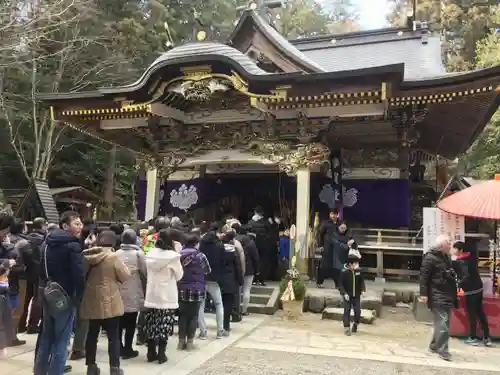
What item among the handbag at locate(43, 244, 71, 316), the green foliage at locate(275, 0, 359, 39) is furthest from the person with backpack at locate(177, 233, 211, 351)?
the green foliage at locate(275, 0, 359, 39)

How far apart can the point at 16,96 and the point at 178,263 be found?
14311mm

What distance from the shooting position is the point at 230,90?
10.0 meters

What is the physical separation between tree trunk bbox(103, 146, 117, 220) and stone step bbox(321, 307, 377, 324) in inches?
512

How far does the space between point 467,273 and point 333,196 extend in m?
5.36

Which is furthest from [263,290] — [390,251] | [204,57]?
[204,57]

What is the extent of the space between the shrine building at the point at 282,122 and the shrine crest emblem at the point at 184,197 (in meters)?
0.03

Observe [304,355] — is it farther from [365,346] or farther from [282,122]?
[282,122]

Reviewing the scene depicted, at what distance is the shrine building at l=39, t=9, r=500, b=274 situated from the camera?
9.02m

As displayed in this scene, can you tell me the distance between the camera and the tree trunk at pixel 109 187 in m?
18.7

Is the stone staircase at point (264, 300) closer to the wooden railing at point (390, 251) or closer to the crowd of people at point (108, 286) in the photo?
the crowd of people at point (108, 286)

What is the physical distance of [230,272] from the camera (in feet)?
20.5

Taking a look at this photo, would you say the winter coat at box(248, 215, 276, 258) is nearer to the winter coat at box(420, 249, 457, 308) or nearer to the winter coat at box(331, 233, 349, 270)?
the winter coat at box(331, 233, 349, 270)

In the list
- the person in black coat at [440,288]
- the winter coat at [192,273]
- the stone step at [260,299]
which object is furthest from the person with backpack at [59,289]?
the stone step at [260,299]

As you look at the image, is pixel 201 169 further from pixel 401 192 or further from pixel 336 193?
pixel 401 192
